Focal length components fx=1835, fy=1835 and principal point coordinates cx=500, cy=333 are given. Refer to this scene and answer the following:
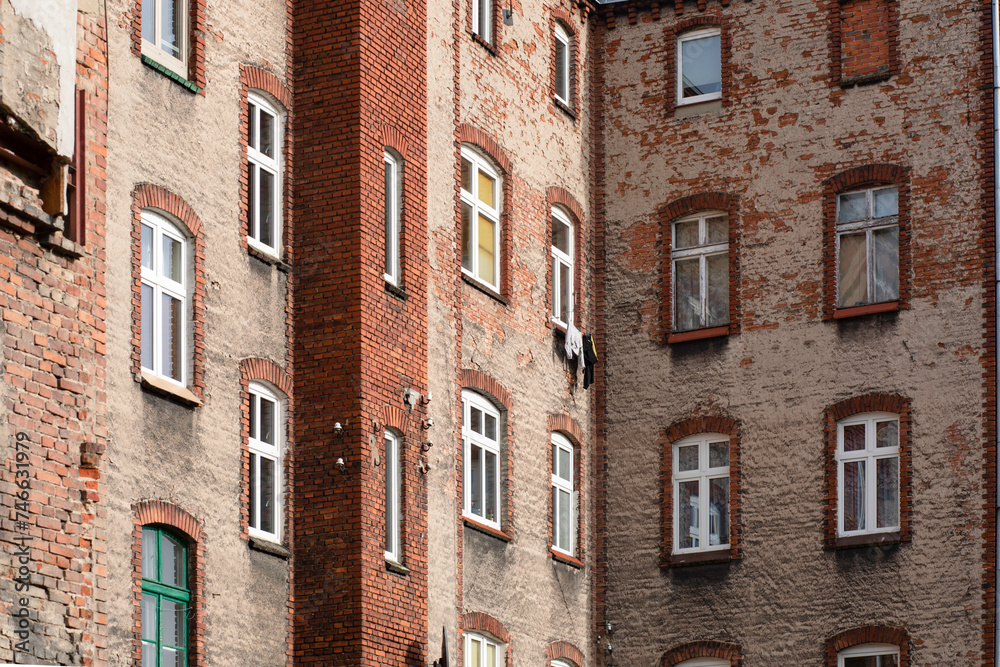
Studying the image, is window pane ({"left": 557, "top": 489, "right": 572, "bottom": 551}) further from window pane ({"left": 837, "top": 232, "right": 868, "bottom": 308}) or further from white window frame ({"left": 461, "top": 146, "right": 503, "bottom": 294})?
window pane ({"left": 837, "top": 232, "right": 868, "bottom": 308})

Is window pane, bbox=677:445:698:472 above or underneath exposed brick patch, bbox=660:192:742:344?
underneath

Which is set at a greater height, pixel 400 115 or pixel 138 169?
pixel 400 115

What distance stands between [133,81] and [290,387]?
4430 millimetres

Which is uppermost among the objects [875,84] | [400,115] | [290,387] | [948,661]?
[875,84]

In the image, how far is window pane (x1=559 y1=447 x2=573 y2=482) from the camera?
29219mm

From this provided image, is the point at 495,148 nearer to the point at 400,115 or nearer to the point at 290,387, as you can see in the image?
the point at 400,115

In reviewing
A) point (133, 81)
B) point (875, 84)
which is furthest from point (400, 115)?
point (875, 84)

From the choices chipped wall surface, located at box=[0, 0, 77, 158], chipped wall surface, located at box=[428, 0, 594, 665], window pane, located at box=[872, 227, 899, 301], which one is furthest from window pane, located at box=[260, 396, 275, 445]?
window pane, located at box=[872, 227, 899, 301]

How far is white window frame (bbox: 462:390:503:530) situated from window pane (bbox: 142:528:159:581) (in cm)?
670

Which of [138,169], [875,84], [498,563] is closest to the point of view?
[138,169]

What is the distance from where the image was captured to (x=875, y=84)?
29516mm

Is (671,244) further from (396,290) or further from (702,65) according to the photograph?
(396,290)

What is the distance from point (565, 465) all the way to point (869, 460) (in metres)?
4.77

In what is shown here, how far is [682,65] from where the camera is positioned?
1233 inches
